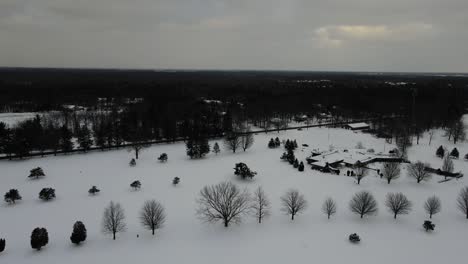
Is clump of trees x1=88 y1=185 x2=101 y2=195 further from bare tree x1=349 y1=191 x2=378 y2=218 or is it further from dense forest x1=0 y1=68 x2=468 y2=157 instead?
bare tree x1=349 y1=191 x2=378 y2=218

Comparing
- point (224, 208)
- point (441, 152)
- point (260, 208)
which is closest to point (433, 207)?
point (260, 208)

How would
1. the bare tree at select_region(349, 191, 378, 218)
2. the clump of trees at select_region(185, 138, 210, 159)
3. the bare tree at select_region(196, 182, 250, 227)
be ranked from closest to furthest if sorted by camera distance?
1. the bare tree at select_region(196, 182, 250, 227)
2. the bare tree at select_region(349, 191, 378, 218)
3. the clump of trees at select_region(185, 138, 210, 159)

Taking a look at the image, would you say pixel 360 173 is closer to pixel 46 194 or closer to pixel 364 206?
pixel 364 206

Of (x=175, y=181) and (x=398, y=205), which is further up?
(x=398, y=205)

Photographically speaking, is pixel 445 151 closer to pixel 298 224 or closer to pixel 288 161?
pixel 288 161

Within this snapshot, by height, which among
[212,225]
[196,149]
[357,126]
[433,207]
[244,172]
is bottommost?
[212,225]

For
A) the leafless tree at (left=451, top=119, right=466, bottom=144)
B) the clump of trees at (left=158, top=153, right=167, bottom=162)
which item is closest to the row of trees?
the clump of trees at (left=158, top=153, right=167, bottom=162)

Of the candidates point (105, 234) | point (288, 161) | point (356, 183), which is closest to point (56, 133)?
point (105, 234)

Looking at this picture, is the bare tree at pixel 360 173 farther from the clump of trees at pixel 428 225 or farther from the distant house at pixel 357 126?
the distant house at pixel 357 126

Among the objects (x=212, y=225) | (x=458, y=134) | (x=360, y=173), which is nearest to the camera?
(x=212, y=225)
